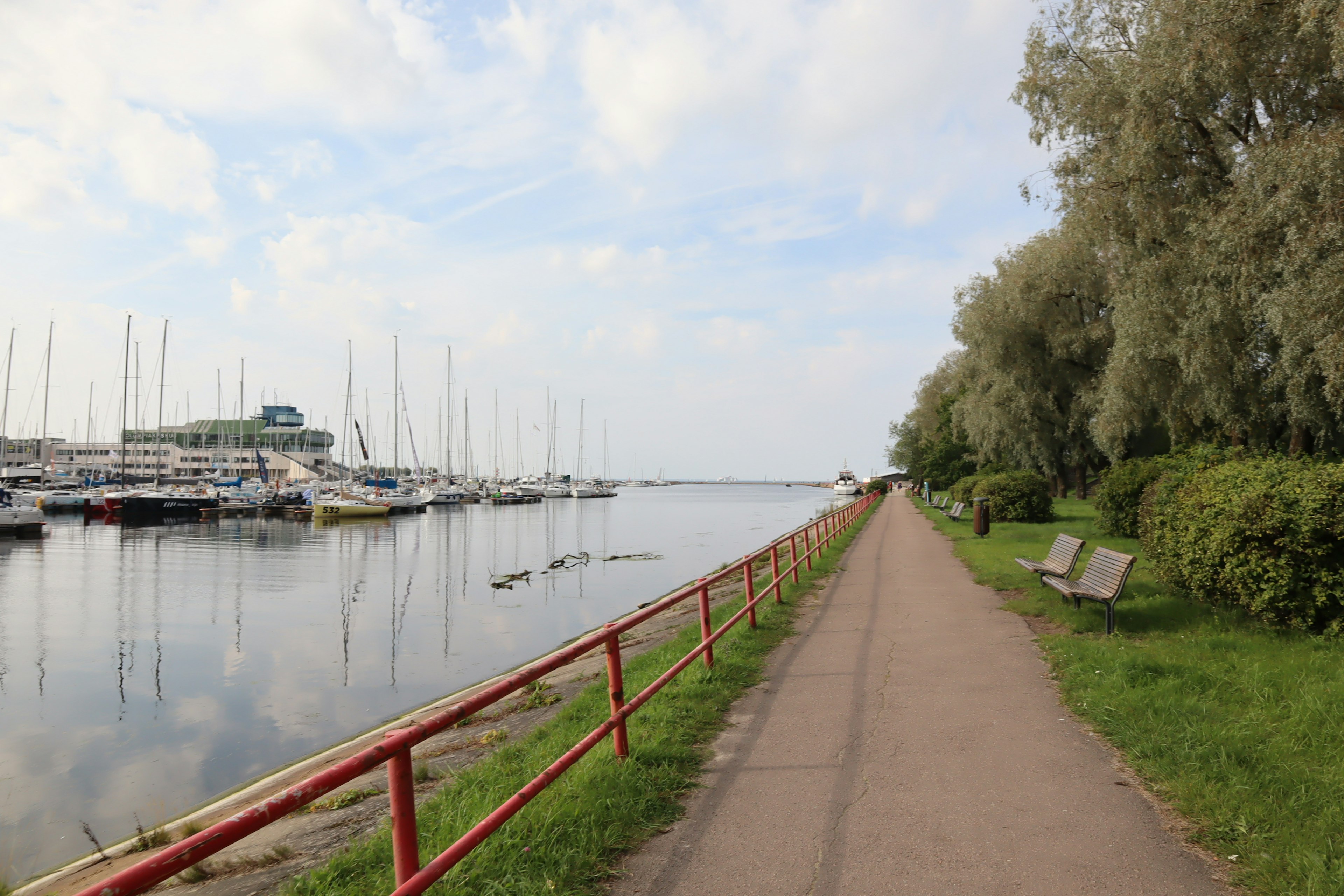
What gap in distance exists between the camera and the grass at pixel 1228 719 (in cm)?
416

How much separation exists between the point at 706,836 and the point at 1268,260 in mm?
15875

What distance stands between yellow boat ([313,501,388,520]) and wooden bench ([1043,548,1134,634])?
61081mm

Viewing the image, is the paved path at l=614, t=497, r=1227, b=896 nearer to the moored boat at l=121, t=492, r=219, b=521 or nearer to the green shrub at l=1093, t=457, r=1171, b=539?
the green shrub at l=1093, t=457, r=1171, b=539

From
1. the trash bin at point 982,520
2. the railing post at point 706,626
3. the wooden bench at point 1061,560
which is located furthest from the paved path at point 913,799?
the trash bin at point 982,520

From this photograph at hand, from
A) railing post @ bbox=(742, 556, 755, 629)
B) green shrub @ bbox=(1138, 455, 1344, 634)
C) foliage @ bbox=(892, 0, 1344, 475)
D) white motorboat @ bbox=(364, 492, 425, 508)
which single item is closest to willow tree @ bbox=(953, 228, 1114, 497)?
foliage @ bbox=(892, 0, 1344, 475)

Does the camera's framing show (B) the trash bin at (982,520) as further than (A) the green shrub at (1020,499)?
No

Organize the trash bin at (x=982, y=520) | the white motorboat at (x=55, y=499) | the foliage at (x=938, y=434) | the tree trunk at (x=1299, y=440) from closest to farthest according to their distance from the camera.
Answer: the tree trunk at (x=1299, y=440), the trash bin at (x=982, y=520), the foliage at (x=938, y=434), the white motorboat at (x=55, y=499)

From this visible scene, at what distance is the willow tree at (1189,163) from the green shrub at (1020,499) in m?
7.47

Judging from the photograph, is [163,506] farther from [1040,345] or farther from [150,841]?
[150,841]

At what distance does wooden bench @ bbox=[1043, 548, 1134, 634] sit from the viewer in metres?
9.34

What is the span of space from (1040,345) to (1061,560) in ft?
74.0

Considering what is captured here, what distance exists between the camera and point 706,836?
4.52 metres

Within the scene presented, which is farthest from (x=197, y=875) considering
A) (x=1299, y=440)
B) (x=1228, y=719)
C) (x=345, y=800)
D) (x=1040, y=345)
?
(x=1040, y=345)

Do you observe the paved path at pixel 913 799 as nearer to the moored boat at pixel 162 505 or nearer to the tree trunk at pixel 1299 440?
the tree trunk at pixel 1299 440
